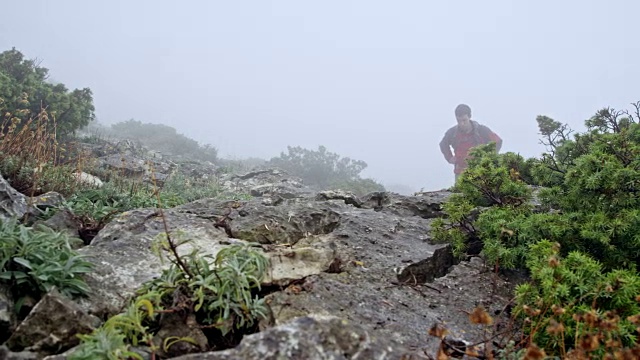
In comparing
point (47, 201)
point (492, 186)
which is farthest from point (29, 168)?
point (492, 186)

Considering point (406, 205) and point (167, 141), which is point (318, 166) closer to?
point (167, 141)

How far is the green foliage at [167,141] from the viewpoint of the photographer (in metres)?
22.0

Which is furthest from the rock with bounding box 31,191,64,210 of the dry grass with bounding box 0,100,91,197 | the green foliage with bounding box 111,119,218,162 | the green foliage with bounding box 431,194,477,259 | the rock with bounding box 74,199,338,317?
the green foliage with bounding box 111,119,218,162

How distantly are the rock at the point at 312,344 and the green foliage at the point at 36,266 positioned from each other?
1.10 meters

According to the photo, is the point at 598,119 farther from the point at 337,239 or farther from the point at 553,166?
the point at 337,239

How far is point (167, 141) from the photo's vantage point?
2403 cm

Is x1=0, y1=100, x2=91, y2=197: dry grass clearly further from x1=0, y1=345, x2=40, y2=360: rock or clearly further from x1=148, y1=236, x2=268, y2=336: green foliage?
x1=0, y1=345, x2=40, y2=360: rock

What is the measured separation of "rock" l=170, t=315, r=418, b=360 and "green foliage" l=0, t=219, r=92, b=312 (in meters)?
1.10

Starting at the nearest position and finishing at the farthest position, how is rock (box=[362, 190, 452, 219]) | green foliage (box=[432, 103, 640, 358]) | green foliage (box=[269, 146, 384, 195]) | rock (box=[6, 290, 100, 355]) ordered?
rock (box=[6, 290, 100, 355]), green foliage (box=[432, 103, 640, 358]), rock (box=[362, 190, 452, 219]), green foliage (box=[269, 146, 384, 195])

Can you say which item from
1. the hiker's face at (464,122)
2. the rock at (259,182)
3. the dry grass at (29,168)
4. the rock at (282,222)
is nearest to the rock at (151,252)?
the rock at (282,222)

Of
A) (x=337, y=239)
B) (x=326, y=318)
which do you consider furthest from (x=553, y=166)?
(x=326, y=318)

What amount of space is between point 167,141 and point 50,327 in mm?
23066

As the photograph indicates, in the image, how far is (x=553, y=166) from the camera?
15.2ft

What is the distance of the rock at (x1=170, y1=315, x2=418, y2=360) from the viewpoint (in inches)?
78.2
